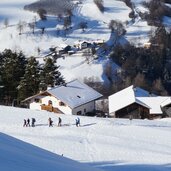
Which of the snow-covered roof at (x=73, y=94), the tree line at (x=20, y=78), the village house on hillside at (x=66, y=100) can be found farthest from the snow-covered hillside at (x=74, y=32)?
the tree line at (x=20, y=78)

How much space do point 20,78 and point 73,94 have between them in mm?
3984

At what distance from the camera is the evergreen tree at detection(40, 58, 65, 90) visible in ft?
117

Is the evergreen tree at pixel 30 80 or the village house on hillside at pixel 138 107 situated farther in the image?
the village house on hillside at pixel 138 107

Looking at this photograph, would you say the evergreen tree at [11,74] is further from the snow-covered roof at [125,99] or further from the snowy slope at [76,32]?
the snowy slope at [76,32]

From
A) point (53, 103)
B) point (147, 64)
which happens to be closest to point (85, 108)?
point (53, 103)

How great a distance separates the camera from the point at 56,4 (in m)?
92.1

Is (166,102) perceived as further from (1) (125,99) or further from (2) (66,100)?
(2) (66,100)

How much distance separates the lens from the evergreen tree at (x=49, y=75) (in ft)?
117

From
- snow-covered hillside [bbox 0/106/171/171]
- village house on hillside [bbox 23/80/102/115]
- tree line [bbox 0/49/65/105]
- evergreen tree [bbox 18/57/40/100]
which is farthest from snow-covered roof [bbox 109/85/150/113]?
snow-covered hillside [bbox 0/106/171/171]

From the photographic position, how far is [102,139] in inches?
840

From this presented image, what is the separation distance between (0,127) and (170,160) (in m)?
9.34

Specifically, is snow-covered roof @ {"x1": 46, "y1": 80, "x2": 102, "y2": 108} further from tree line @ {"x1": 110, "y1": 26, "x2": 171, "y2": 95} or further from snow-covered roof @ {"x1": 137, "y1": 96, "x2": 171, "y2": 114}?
tree line @ {"x1": 110, "y1": 26, "x2": 171, "y2": 95}

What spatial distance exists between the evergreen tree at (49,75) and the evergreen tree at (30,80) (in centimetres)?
59

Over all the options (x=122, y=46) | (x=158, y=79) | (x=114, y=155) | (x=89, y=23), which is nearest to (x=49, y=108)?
(x=114, y=155)
